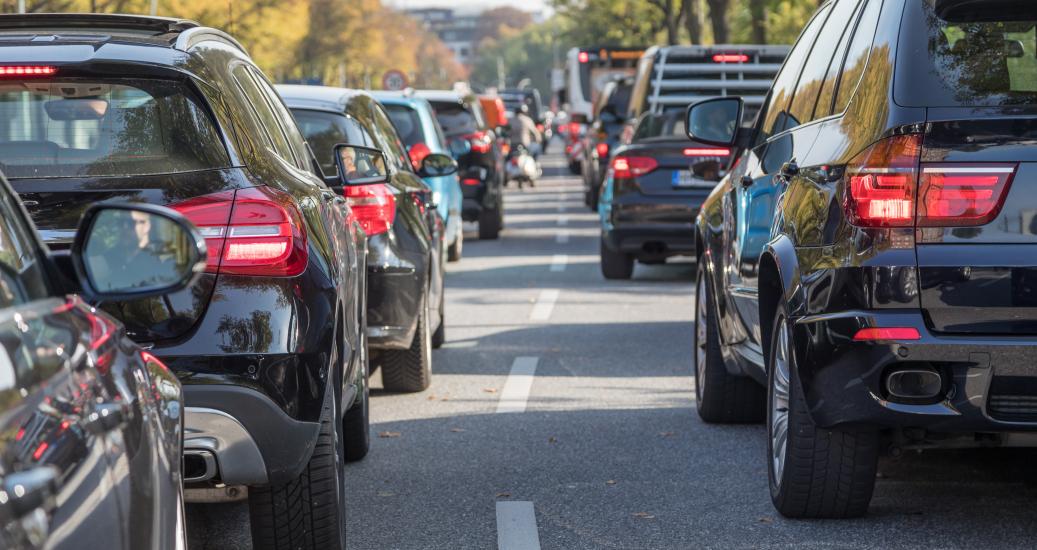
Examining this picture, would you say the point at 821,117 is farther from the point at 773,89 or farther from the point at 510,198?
the point at 510,198

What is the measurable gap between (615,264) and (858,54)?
1033 centimetres

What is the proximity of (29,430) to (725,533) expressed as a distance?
3589 mm

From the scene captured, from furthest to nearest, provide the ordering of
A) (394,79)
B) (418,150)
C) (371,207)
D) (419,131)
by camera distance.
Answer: (394,79), (419,131), (418,150), (371,207)

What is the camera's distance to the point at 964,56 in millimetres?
4875

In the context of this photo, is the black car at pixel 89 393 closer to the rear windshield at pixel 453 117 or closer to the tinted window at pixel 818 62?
the tinted window at pixel 818 62

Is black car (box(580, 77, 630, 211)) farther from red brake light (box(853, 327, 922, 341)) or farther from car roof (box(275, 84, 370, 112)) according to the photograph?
red brake light (box(853, 327, 922, 341))

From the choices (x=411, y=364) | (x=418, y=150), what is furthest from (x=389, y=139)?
(x=418, y=150)

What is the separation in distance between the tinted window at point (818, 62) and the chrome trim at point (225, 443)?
235 centimetres

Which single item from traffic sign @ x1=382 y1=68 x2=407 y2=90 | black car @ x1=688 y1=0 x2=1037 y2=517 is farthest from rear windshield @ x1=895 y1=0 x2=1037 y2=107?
traffic sign @ x1=382 y1=68 x2=407 y2=90

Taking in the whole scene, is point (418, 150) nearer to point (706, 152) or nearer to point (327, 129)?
point (706, 152)

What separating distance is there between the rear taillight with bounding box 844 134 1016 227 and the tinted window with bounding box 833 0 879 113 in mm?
485

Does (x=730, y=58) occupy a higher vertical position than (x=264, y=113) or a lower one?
lower

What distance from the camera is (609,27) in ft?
283

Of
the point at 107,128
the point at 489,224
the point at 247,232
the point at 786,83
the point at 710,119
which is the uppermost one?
the point at 107,128
